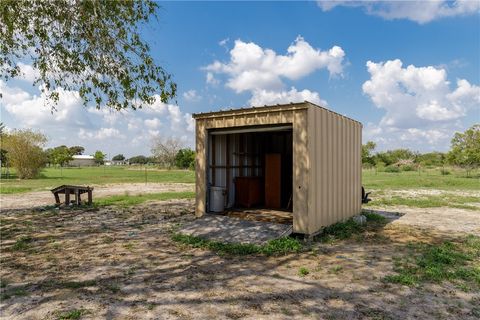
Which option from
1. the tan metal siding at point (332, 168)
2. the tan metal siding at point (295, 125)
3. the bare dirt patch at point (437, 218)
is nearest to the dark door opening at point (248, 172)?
the tan metal siding at point (295, 125)

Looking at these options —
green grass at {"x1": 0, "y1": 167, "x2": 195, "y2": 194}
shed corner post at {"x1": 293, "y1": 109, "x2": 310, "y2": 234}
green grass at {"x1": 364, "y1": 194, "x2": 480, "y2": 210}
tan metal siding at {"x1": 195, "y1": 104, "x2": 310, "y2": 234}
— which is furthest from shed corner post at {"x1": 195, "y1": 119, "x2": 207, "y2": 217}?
green grass at {"x1": 0, "y1": 167, "x2": 195, "y2": 194}

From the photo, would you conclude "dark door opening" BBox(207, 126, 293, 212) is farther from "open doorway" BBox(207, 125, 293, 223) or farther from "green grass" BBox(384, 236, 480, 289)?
"green grass" BBox(384, 236, 480, 289)

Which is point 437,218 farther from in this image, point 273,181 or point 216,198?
point 216,198

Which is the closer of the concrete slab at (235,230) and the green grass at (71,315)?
the green grass at (71,315)

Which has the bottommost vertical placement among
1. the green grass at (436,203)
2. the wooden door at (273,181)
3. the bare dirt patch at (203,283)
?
the bare dirt patch at (203,283)

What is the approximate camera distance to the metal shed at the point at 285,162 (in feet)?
25.3

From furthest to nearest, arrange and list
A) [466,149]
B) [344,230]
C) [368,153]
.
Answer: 1. [368,153]
2. [466,149]
3. [344,230]

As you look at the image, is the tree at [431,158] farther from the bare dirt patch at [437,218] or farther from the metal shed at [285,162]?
the metal shed at [285,162]

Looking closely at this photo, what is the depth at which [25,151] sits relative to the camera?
3222cm

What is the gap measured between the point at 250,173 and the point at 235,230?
3882 mm

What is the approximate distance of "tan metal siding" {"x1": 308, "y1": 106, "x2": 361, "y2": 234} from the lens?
7.82 meters

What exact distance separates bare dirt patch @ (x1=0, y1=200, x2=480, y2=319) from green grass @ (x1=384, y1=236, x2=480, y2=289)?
A: 0.71 ft

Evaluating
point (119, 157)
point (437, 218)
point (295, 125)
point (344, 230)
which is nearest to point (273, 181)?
point (344, 230)

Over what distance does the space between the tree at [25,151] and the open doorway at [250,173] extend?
30.0 metres
